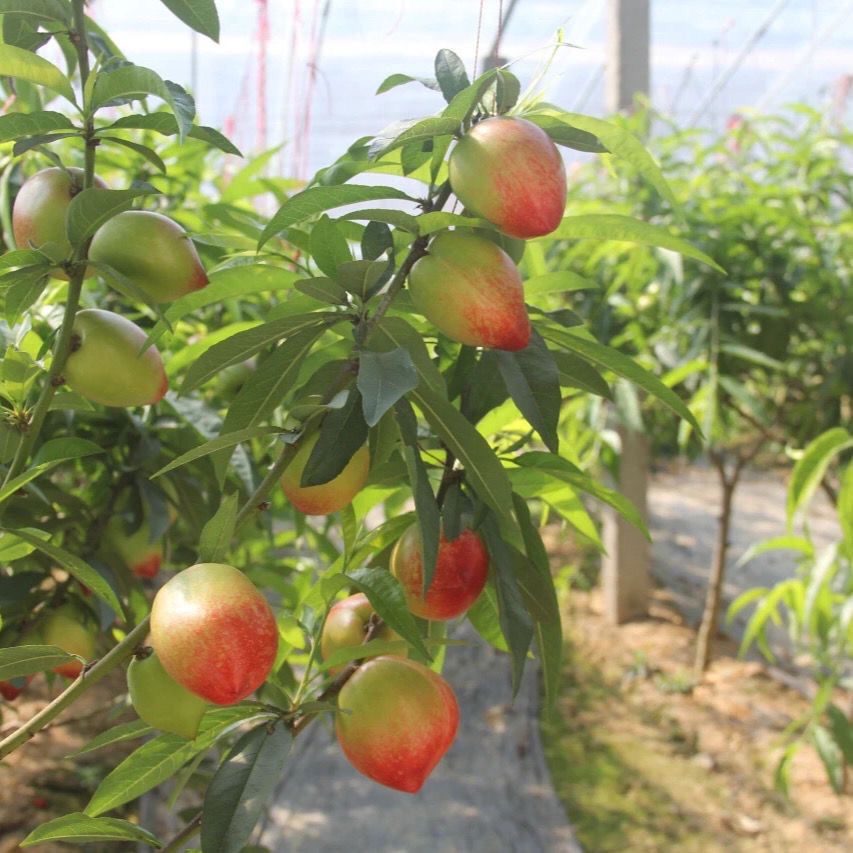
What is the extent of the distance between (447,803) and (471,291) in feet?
5.09

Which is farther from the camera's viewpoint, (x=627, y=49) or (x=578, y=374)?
(x=627, y=49)

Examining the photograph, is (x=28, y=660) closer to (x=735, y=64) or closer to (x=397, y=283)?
(x=397, y=283)

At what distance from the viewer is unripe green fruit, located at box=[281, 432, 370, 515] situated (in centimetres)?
33

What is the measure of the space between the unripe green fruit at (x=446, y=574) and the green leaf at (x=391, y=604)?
0.03 metres

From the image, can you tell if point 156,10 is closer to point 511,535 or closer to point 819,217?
point 819,217

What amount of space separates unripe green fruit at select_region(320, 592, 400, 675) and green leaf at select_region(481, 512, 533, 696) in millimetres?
61

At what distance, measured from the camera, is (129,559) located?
1.92 ft

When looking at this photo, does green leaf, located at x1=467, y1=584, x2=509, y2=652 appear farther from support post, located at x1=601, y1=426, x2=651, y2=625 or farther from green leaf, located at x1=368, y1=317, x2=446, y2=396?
support post, located at x1=601, y1=426, x2=651, y2=625

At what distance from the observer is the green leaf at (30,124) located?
0.31 metres

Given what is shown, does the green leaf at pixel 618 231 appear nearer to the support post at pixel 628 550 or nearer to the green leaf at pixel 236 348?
the green leaf at pixel 236 348

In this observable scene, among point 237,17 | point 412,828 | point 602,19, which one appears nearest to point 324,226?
point 412,828

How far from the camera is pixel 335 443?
0.31 meters

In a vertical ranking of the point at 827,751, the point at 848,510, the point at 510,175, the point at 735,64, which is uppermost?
the point at 735,64

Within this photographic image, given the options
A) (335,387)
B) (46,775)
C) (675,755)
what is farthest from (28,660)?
(675,755)
